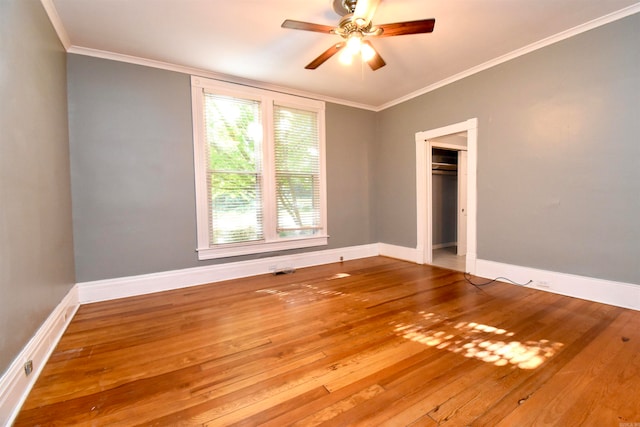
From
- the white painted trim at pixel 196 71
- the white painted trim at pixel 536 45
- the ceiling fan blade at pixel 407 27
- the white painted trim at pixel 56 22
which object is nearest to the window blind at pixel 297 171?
the white painted trim at pixel 196 71

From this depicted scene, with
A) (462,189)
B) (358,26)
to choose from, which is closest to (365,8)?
(358,26)

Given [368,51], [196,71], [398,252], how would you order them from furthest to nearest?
[398,252] < [196,71] < [368,51]

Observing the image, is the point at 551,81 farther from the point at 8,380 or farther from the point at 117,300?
the point at 117,300

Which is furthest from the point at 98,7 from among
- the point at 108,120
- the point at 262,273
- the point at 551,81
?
the point at 551,81

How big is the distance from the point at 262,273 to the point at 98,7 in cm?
332

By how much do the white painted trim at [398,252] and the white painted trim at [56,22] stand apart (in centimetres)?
503

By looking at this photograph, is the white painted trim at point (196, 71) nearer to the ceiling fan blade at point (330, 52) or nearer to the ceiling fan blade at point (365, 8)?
the ceiling fan blade at point (330, 52)

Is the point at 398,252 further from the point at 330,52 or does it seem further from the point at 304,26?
the point at 304,26

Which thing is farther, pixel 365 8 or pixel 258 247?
pixel 258 247

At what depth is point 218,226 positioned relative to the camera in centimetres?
367

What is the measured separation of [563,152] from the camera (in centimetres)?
287

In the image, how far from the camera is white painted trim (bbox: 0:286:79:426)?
1343 millimetres

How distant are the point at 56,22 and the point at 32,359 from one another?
282 centimetres

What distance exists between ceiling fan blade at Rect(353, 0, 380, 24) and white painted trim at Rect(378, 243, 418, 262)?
3.48 m
